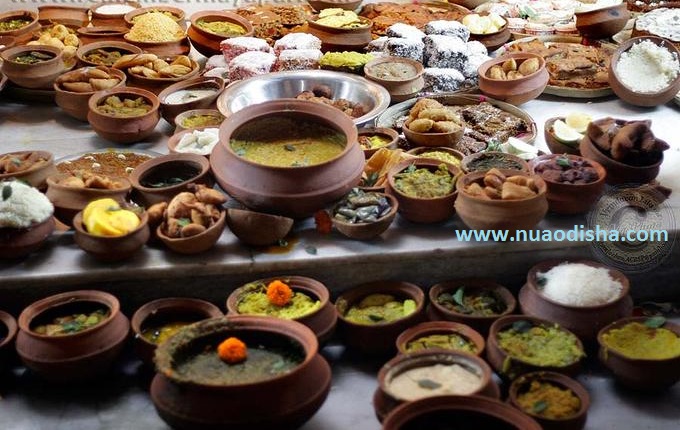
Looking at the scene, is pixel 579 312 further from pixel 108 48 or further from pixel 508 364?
pixel 108 48

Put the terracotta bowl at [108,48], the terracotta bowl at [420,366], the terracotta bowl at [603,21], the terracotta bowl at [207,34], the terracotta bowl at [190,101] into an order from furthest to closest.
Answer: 1. the terracotta bowl at [603,21]
2. the terracotta bowl at [207,34]
3. the terracotta bowl at [108,48]
4. the terracotta bowl at [190,101]
5. the terracotta bowl at [420,366]

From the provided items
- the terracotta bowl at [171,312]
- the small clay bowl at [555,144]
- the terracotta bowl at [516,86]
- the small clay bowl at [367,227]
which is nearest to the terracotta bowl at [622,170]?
the small clay bowl at [555,144]

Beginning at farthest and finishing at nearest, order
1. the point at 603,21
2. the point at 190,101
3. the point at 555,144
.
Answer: the point at 603,21 → the point at 190,101 → the point at 555,144

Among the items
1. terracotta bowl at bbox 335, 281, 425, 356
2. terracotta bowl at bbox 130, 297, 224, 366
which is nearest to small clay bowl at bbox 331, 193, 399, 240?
terracotta bowl at bbox 335, 281, 425, 356

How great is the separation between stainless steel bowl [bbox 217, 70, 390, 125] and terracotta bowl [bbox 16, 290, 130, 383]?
1788mm

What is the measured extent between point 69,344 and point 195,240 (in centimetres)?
71

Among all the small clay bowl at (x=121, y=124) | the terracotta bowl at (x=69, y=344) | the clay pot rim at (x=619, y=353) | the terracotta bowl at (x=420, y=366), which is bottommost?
the terracotta bowl at (x=69, y=344)

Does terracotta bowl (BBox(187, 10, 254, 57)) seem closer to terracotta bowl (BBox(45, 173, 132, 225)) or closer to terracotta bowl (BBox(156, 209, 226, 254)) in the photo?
terracotta bowl (BBox(45, 173, 132, 225))

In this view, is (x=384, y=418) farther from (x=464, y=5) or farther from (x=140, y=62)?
(x=464, y=5)

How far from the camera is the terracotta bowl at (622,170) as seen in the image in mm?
4199

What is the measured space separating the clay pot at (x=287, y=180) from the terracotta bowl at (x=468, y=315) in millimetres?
665

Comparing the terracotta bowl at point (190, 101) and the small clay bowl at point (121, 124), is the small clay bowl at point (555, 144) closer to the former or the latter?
the terracotta bowl at point (190, 101)

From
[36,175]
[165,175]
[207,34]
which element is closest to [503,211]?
[165,175]

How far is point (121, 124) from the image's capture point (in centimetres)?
477
